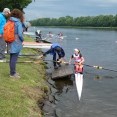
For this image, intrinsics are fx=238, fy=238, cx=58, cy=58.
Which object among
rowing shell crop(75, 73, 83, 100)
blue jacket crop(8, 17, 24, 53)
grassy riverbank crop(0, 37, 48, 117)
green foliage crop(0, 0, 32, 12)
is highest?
green foliage crop(0, 0, 32, 12)

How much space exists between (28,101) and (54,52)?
6283mm

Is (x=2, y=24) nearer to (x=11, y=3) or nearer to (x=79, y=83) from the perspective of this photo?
(x=79, y=83)

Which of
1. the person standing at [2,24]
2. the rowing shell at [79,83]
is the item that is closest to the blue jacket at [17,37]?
the person standing at [2,24]

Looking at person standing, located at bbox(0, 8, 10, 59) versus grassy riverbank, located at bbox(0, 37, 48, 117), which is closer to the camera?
grassy riverbank, located at bbox(0, 37, 48, 117)

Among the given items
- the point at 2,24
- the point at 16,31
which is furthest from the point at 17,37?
the point at 2,24

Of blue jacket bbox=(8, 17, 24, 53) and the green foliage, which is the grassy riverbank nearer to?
blue jacket bbox=(8, 17, 24, 53)

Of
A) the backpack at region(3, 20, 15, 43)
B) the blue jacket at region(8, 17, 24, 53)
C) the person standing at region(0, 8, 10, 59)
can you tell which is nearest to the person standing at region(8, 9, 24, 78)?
the blue jacket at region(8, 17, 24, 53)

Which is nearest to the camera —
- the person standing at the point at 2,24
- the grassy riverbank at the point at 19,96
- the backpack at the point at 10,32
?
the grassy riverbank at the point at 19,96

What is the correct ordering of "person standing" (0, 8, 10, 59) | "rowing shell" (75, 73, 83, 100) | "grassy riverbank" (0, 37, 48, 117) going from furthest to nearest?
"rowing shell" (75, 73, 83, 100) → "person standing" (0, 8, 10, 59) → "grassy riverbank" (0, 37, 48, 117)

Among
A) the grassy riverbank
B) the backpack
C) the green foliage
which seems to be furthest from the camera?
the green foliage

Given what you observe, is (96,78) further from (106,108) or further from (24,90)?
(24,90)

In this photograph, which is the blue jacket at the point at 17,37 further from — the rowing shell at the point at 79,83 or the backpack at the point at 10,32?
the rowing shell at the point at 79,83

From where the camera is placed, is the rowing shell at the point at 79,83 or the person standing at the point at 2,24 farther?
the rowing shell at the point at 79,83

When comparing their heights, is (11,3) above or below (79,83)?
above
